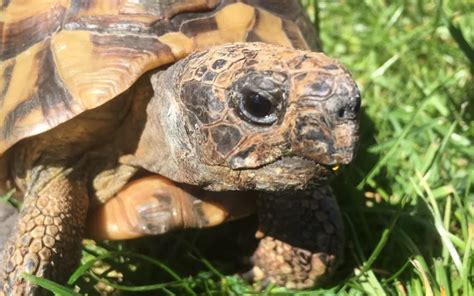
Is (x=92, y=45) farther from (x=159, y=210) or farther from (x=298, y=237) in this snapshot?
(x=298, y=237)

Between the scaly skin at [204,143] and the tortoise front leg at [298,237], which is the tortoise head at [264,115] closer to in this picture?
the scaly skin at [204,143]

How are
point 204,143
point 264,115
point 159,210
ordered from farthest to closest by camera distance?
point 159,210
point 204,143
point 264,115

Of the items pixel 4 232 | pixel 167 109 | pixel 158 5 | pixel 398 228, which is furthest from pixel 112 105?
pixel 398 228

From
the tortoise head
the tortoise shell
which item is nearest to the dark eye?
the tortoise head

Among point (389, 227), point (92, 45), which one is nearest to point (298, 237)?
point (389, 227)

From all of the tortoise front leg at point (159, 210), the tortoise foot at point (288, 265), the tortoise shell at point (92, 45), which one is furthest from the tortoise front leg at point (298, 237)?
the tortoise shell at point (92, 45)

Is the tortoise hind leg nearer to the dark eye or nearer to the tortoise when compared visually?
the tortoise
